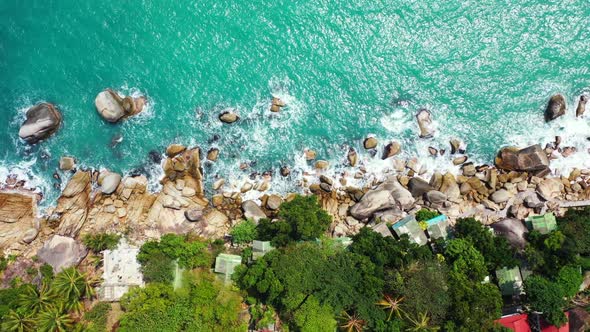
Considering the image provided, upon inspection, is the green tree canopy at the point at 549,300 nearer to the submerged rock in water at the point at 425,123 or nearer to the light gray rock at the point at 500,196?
the light gray rock at the point at 500,196

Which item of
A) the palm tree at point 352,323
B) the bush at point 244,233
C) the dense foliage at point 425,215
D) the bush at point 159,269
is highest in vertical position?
the dense foliage at point 425,215

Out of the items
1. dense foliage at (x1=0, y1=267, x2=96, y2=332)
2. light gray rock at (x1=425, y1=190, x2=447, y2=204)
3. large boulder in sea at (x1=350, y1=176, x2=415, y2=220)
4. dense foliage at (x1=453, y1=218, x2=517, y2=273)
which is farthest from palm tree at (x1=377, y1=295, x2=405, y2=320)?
dense foliage at (x1=0, y1=267, x2=96, y2=332)

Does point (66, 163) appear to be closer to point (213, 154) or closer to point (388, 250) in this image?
point (213, 154)

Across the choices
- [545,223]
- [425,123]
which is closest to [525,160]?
[545,223]

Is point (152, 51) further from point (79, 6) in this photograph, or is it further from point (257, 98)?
point (257, 98)

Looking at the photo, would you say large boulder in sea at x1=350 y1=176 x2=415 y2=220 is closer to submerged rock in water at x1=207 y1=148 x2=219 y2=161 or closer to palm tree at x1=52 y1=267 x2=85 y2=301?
submerged rock in water at x1=207 y1=148 x2=219 y2=161

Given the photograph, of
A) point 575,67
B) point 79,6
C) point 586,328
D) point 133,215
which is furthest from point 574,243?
point 79,6

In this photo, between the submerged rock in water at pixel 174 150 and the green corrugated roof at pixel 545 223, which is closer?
the green corrugated roof at pixel 545 223

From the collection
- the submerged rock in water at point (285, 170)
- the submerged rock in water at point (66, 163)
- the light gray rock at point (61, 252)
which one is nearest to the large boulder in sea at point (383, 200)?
the submerged rock in water at point (285, 170)
